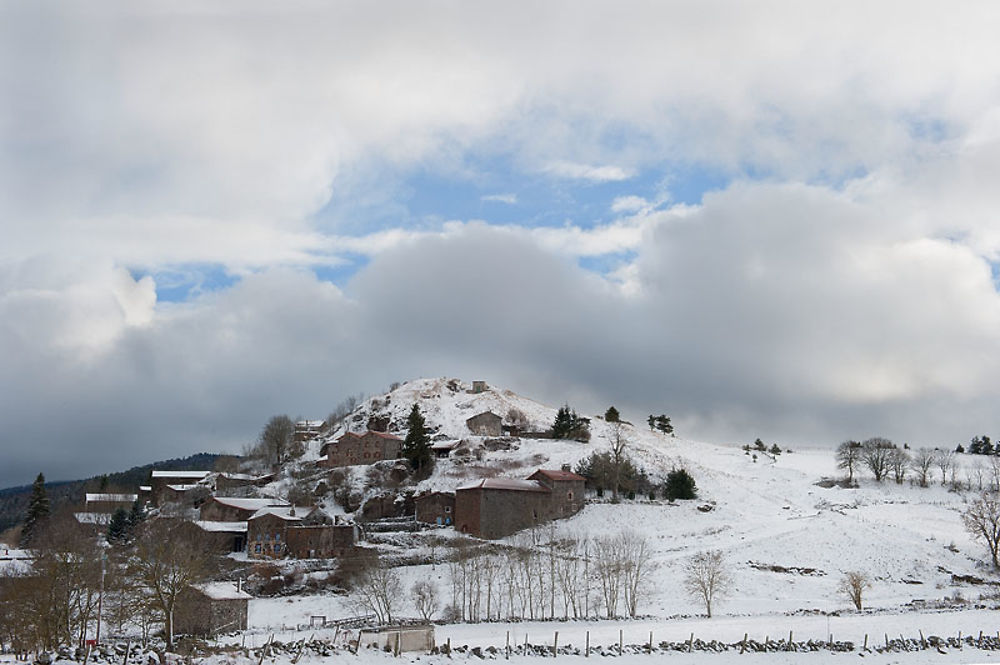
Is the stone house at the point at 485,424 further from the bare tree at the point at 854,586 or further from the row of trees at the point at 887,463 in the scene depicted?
the bare tree at the point at 854,586

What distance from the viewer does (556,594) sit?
5834 cm

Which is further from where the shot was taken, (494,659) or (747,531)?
(747,531)

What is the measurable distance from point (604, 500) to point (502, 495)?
547 inches

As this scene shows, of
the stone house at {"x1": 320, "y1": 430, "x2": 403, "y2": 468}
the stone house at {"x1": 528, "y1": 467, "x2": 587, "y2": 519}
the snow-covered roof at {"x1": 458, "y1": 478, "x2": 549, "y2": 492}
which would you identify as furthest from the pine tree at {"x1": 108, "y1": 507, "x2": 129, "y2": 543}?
the stone house at {"x1": 528, "y1": 467, "x2": 587, "y2": 519}

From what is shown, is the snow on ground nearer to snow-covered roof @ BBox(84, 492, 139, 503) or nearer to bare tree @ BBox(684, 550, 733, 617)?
bare tree @ BBox(684, 550, 733, 617)

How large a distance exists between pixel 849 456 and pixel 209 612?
286ft

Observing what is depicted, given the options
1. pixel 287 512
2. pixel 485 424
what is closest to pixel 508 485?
pixel 287 512

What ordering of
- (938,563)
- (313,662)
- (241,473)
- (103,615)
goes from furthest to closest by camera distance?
(241,473) → (938,563) → (103,615) → (313,662)

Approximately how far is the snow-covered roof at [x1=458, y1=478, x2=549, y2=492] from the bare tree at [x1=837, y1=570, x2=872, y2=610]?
3079 cm

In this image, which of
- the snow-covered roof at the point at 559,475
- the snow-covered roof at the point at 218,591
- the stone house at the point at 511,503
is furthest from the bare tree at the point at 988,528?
the snow-covered roof at the point at 218,591

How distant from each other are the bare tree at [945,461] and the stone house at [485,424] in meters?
59.7

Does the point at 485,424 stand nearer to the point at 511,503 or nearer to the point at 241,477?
the point at 241,477

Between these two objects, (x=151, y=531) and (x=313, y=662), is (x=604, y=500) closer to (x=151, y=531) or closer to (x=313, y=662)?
(x=151, y=531)

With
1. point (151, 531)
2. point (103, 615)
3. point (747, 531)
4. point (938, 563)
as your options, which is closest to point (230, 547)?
point (151, 531)
